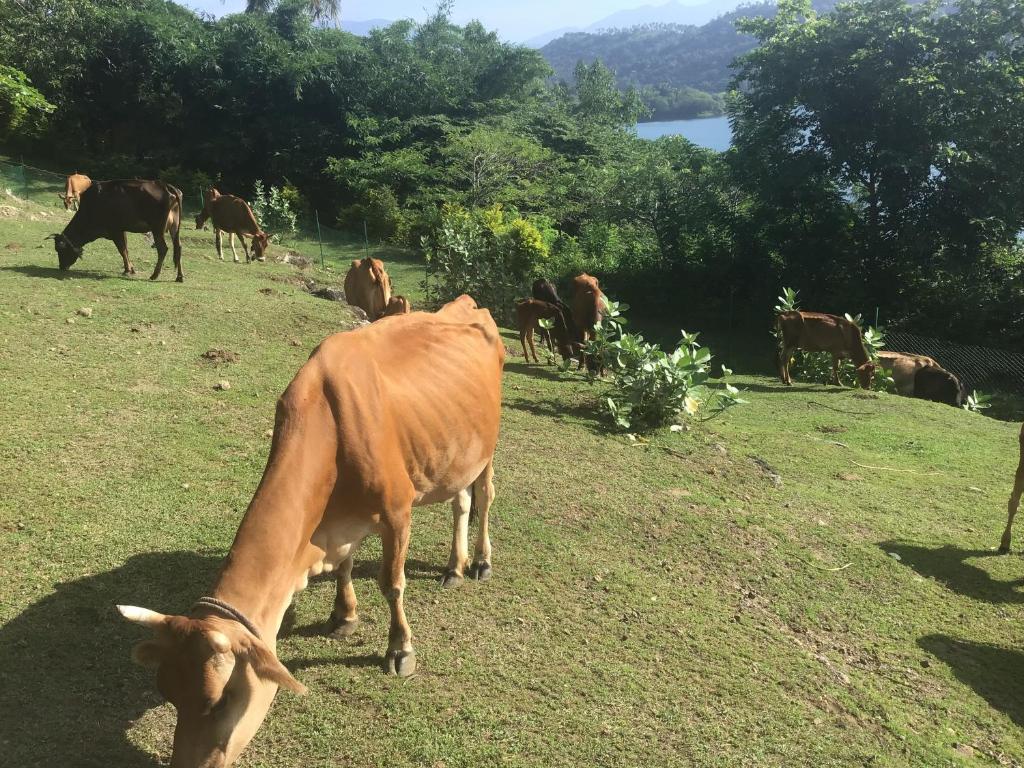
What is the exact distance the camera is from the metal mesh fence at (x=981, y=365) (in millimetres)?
17750

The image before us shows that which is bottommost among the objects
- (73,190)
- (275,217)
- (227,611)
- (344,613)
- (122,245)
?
(344,613)

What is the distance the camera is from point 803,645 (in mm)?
5113

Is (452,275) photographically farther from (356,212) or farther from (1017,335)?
(1017,335)

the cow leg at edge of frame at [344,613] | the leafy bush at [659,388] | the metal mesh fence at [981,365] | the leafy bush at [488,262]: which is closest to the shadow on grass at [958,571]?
the leafy bush at [659,388]

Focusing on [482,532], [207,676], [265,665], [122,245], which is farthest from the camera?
[122,245]

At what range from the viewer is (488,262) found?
1566cm

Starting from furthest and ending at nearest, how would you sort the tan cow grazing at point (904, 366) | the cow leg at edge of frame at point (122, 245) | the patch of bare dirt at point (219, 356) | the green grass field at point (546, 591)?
1. the tan cow grazing at point (904, 366)
2. the cow leg at edge of frame at point (122, 245)
3. the patch of bare dirt at point (219, 356)
4. the green grass field at point (546, 591)

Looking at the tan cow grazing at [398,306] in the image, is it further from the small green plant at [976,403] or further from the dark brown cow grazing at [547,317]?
the small green plant at [976,403]

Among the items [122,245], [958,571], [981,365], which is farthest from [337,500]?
[981,365]

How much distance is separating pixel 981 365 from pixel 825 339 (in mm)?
6045

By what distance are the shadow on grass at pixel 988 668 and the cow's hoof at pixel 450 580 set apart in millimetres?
3421

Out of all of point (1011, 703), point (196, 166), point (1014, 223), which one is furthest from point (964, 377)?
point (196, 166)

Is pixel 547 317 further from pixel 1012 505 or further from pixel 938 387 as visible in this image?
pixel 938 387

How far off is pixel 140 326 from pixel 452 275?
23.9ft
